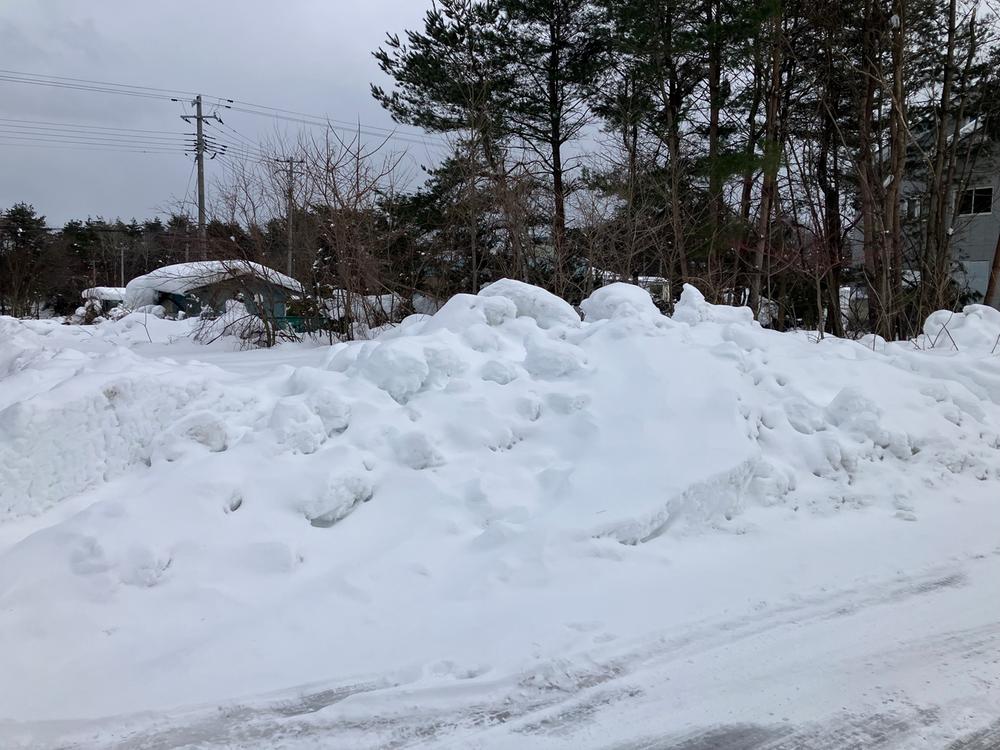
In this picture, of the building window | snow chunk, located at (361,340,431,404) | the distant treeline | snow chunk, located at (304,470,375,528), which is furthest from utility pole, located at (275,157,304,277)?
the building window

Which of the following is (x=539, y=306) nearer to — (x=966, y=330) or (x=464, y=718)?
(x=464, y=718)

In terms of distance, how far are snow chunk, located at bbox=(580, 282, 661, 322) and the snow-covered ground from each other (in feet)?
2.01

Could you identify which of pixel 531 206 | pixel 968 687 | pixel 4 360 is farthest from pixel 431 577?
pixel 531 206

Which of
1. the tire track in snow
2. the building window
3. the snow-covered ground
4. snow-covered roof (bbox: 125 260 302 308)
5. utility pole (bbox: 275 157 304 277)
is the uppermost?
the building window

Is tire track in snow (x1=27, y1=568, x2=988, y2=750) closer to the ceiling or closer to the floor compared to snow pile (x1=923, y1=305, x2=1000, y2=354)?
closer to the floor

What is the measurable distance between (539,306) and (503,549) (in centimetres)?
348

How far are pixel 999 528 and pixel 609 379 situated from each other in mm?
2812

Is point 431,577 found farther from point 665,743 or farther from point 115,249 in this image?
point 115,249

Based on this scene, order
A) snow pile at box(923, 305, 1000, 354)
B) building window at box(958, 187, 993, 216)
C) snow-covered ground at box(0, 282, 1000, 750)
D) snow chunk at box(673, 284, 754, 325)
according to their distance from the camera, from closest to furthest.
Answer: snow-covered ground at box(0, 282, 1000, 750) < snow chunk at box(673, 284, 754, 325) < snow pile at box(923, 305, 1000, 354) < building window at box(958, 187, 993, 216)

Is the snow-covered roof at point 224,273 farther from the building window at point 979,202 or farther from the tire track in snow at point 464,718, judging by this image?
A: the building window at point 979,202

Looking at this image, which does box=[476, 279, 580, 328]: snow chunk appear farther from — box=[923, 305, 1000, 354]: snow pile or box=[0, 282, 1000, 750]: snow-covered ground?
box=[923, 305, 1000, 354]: snow pile

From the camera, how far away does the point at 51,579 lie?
11.2 ft

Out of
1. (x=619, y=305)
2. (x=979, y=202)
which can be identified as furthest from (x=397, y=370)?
(x=979, y=202)

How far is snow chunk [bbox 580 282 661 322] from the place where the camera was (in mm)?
7031
